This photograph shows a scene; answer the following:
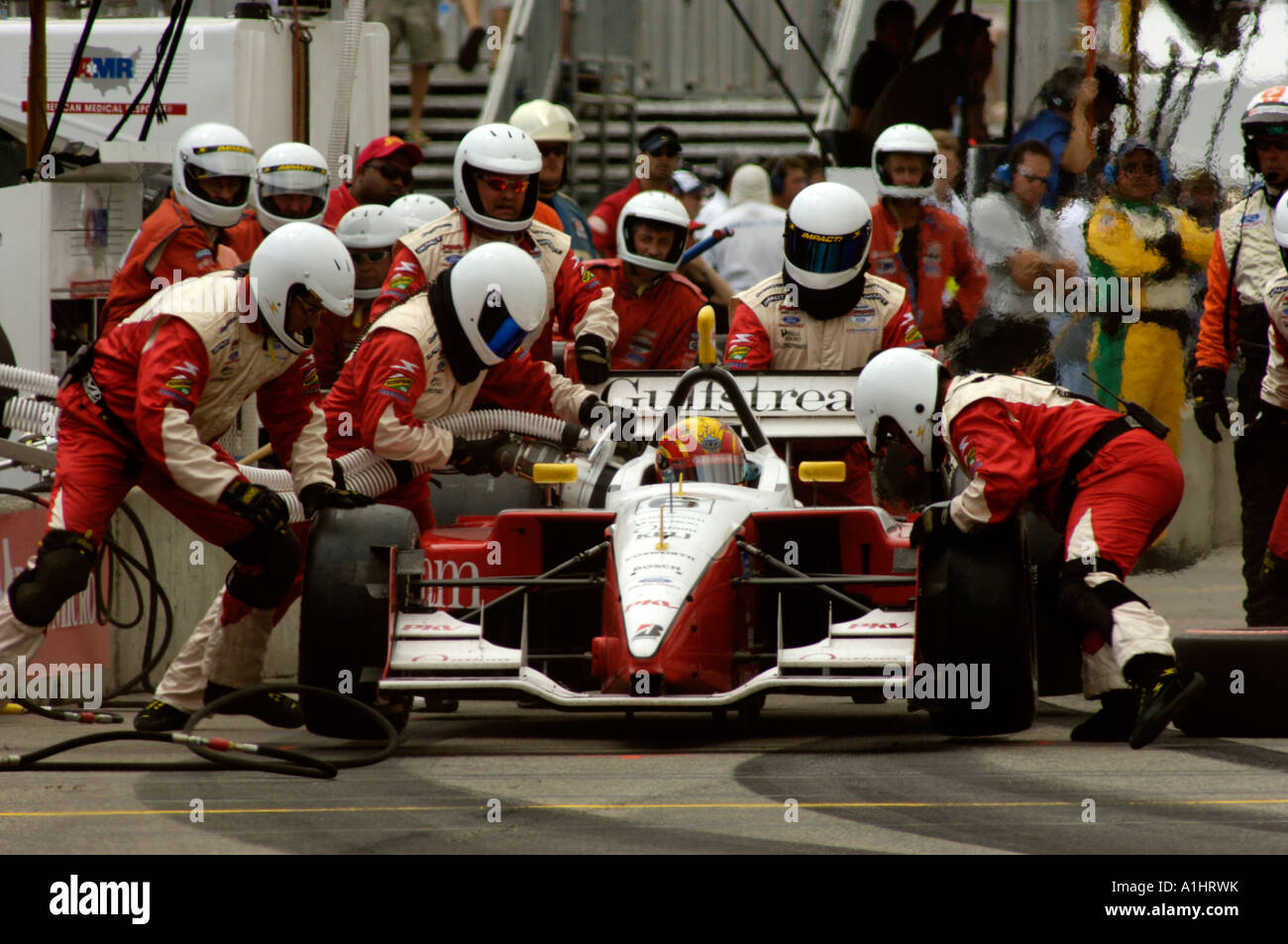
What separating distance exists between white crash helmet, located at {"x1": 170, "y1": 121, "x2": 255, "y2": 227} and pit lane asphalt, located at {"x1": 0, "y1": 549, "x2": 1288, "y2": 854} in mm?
2823

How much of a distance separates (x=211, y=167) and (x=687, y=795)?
15.5ft

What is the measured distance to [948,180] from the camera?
12.2 m

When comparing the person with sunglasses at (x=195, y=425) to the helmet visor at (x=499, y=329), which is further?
the helmet visor at (x=499, y=329)

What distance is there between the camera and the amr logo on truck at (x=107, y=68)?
499 inches

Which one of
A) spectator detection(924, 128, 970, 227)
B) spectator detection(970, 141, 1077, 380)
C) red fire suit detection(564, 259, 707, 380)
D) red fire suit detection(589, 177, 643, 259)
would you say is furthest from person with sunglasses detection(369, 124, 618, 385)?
spectator detection(970, 141, 1077, 380)

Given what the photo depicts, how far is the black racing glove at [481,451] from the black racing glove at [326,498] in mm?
805

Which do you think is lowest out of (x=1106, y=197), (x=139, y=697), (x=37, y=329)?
(x=139, y=697)

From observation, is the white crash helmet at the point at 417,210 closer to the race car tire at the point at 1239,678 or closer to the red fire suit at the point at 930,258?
the red fire suit at the point at 930,258

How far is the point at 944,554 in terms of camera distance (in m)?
7.06

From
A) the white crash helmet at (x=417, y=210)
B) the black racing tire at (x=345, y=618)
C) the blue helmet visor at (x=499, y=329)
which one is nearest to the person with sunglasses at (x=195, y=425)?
the black racing tire at (x=345, y=618)

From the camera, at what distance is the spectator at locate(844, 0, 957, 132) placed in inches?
571

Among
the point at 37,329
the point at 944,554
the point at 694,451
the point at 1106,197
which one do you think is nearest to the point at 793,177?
the point at 1106,197

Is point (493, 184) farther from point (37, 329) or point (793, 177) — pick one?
point (793, 177)

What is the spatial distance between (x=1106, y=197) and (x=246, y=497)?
20.7 feet
